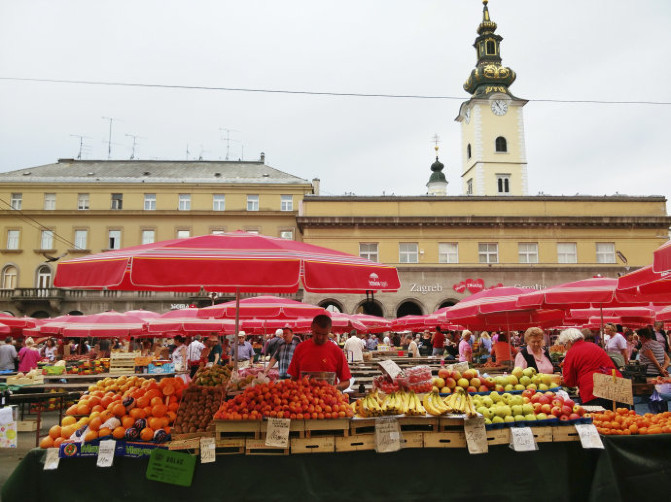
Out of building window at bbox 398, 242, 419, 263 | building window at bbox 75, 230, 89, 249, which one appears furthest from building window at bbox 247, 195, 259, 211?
building window at bbox 398, 242, 419, 263

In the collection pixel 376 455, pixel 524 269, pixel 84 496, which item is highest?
pixel 524 269

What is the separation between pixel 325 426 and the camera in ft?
17.2

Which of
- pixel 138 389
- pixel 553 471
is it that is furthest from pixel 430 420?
pixel 138 389

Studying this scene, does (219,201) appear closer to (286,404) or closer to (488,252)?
(488,252)

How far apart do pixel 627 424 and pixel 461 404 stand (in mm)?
1988

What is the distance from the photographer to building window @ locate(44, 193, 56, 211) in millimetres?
46375

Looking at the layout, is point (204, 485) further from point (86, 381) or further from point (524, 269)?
point (524, 269)

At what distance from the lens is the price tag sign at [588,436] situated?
540 centimetres

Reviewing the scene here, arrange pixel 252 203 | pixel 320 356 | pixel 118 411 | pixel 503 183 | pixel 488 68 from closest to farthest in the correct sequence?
pixel 118 411 < pixel 320 356 < pixel 252 203 < pixel 503 183 < pixel 488 68

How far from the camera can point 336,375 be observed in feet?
22.9

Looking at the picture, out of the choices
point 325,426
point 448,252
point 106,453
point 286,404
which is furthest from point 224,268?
point 448,252

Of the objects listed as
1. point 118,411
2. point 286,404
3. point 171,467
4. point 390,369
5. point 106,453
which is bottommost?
point 171,467

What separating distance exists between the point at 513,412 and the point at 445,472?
1006mm

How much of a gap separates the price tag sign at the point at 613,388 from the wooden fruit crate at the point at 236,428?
13.8ft
